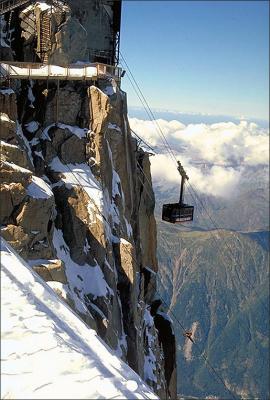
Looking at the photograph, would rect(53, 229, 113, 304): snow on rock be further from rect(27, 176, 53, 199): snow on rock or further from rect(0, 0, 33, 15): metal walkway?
rect(0, 0, 33, 15): metal walkway

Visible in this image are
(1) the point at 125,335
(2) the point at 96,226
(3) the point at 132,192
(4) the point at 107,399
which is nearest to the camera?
(4) the point at 107,399

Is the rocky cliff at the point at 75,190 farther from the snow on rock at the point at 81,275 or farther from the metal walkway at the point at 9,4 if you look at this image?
the metal walkway at the point at 9,4

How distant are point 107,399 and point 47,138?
28.2 metres

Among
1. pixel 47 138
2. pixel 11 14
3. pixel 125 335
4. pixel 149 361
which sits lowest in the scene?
pixel 149 361

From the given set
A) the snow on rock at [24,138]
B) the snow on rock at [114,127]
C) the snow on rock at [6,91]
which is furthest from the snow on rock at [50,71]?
the snow on rock at [114,127]

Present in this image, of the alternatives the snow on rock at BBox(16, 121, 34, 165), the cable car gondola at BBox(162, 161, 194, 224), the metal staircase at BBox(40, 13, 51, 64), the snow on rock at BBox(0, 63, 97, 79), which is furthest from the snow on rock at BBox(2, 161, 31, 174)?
the cable car gondola at BBox(162, 161, 194, 224)

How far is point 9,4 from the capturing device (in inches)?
1610

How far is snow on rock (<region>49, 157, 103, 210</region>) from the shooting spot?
3650cm

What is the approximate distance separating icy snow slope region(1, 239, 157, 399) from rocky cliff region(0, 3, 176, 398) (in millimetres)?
10566

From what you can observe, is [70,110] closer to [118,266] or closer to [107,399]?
[118,266]

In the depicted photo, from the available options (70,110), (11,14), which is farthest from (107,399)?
(11,14)

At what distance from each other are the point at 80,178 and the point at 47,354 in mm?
24802

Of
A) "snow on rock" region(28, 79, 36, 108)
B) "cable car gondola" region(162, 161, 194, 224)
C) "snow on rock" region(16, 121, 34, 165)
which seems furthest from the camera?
"cable car gondola" region(162, 161, 194, 224)

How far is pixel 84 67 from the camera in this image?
41062 millimetres
